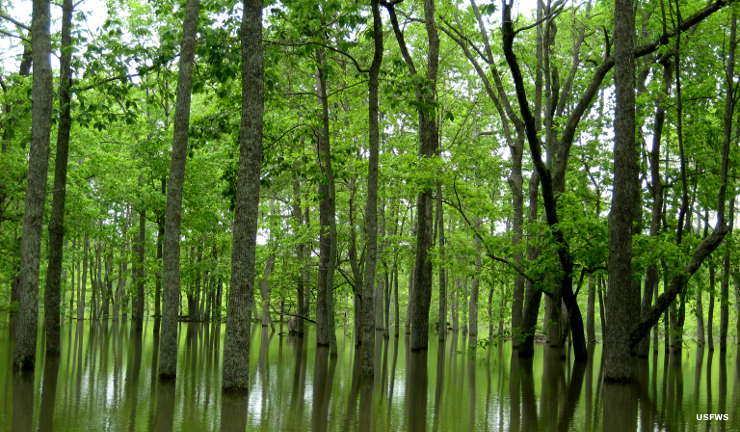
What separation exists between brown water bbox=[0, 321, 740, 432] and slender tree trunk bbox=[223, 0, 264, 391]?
2.20 ft

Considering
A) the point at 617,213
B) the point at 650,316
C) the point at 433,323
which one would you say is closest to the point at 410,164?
the point at 617,213

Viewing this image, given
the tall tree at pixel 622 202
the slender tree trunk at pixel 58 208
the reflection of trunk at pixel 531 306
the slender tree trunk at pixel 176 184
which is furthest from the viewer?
the reflection of trunk at pixel 531 306

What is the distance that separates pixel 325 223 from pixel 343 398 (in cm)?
1160

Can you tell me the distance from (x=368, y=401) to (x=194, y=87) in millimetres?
7093

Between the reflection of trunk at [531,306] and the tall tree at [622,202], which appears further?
the reflection of trunk at [531,306]

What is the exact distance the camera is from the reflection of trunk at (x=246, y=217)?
35.4ft

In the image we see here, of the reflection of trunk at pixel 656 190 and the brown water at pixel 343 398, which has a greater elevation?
the reflection of trunk at pixel 656 190

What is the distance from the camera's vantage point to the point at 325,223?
22812mm

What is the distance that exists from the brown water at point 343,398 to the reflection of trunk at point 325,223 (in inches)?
73.3

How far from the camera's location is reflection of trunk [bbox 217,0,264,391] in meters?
10.8

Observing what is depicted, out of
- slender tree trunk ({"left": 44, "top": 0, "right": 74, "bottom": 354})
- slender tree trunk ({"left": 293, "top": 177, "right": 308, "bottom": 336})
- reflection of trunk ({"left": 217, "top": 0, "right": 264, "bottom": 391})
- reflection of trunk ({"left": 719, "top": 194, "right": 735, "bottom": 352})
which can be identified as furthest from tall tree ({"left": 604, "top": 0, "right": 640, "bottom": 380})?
slender tree trunk ({"left": 293, "top": 177, "right": 308, "bottom": 336})

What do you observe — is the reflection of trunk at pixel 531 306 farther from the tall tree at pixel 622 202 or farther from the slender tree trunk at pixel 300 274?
the slender tree trunk at pixel 300 274

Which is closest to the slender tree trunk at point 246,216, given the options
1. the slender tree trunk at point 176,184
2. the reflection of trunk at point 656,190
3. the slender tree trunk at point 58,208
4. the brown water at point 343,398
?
the brown water at point 343,398

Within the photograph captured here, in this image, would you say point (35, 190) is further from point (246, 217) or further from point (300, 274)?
point (300, 274)
